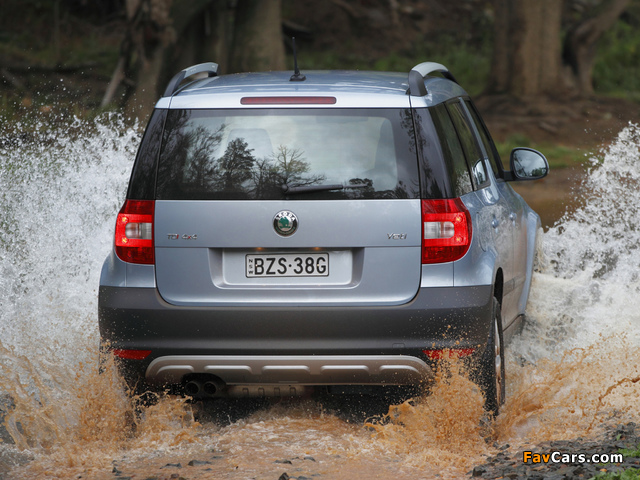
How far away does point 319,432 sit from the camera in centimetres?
498

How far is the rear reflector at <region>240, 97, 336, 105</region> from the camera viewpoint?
180 inches

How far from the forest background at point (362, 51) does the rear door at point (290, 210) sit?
7419 mm

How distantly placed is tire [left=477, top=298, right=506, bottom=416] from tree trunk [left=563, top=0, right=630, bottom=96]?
17.4 m

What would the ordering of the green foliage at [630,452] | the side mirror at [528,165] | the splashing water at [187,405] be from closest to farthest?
the green foliage at [630,452], the splashing water at [187,405], the side mirror at [528,165]

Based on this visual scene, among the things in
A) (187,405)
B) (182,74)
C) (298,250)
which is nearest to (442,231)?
(298,250)

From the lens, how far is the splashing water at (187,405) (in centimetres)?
455

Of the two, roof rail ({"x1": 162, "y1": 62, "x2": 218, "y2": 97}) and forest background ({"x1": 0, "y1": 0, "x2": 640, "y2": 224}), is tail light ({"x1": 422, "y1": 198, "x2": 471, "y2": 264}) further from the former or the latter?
forest background ({"x1": 0, "y1": 0, "x2": 640, "y2": 224})

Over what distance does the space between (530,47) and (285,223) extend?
1606 centimetres

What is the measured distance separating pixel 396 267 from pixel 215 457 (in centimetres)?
128

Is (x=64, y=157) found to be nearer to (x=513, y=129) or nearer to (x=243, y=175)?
(x=243, y=175)

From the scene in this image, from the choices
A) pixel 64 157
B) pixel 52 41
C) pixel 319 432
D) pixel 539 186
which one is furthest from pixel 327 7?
pixel 319 432

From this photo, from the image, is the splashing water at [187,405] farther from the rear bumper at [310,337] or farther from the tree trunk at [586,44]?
the tree trunk at [586,44]

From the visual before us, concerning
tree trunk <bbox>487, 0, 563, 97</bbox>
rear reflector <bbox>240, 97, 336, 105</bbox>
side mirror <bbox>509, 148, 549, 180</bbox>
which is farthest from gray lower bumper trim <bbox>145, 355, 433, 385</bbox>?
tree trunk <bbox>487, 0, 563, 97</bbox>

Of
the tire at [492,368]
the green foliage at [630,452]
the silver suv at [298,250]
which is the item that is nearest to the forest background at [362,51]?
the tire at [492,368]
